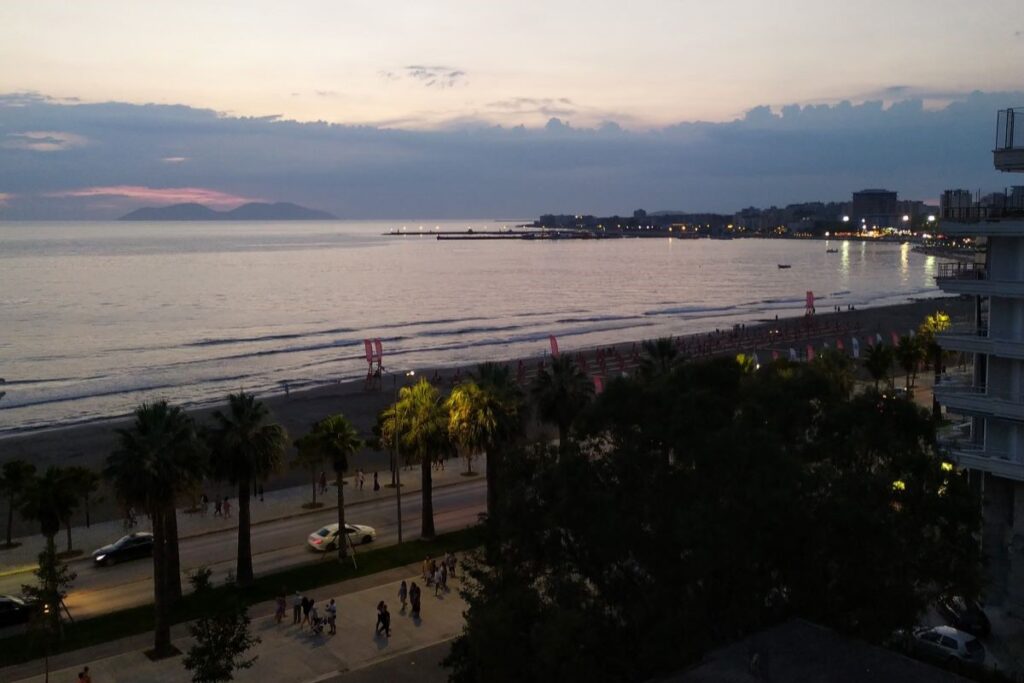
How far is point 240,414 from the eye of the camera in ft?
77.0

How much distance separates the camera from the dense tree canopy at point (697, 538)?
13203 mm

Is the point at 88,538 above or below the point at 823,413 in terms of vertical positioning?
below

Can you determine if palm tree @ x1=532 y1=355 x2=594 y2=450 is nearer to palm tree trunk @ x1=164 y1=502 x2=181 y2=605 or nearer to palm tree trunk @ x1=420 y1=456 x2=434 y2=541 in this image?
palm tree trunk @ x1=420 y1=456 x2=434 y2=541

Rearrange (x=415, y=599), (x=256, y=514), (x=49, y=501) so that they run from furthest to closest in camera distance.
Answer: (x=256, y=514)
(x=49, y=501)
(x=415, y=599)

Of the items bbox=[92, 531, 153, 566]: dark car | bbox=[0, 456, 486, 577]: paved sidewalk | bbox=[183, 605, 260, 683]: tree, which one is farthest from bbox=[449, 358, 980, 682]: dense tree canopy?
bbox=[0, 456, 486, 577]: paved sidewalk

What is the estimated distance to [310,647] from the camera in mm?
20547

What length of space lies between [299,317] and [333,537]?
267 ft

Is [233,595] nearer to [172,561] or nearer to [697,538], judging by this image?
[172,561]

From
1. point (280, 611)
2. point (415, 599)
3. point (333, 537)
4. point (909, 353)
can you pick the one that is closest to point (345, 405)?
point (333, 537)

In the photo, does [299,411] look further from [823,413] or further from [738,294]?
[738,294]

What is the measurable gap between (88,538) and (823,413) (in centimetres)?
2527

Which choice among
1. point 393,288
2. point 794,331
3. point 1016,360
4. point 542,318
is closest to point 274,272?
point 393,288

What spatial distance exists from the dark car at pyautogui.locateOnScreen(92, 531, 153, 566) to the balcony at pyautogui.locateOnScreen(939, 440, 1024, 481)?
23.8 metres

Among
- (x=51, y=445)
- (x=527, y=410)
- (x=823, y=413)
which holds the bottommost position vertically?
(x=51, y=445)
